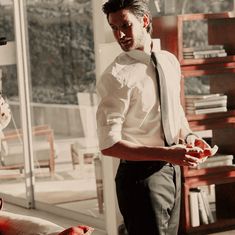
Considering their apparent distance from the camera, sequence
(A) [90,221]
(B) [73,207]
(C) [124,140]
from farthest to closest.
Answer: (B) [73,207] → (A) [90,221] → (C) [124,140]

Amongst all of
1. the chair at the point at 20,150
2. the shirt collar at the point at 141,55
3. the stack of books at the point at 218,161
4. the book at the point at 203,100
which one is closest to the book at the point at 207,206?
the stack of books at the point at 218,161

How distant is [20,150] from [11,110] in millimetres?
409

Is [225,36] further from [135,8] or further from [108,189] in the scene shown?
[135,8]

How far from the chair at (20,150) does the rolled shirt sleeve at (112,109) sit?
3.54m

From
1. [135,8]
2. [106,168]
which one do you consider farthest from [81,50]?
[135,8]

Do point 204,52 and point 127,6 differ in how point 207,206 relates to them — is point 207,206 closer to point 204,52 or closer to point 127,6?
point 204,52

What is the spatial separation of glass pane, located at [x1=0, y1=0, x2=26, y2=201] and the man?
356 cm

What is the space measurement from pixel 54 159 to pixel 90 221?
851mm

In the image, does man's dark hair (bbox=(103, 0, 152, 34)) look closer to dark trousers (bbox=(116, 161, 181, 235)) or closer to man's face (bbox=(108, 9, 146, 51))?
man's face (bbox=(108, 9, 146, 51))

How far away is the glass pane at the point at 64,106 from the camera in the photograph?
543cm

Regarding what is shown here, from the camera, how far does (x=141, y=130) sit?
2646 mm

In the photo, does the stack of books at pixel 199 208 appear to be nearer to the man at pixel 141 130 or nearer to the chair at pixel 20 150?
the chair at pixel 20 150

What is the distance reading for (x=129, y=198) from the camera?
8.60 feet

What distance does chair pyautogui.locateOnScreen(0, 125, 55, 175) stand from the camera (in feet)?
20.0
